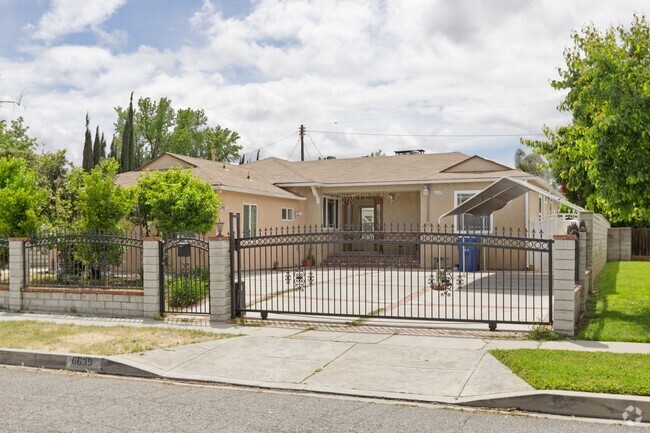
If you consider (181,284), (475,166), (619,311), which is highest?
(475,166)

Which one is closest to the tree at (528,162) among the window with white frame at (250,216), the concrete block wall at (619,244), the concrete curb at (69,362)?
the concrete block wall at (619,244)

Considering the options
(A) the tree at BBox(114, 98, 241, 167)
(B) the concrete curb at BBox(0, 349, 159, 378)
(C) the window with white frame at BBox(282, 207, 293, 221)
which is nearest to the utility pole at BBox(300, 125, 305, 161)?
(A) the tree at BBox(114, 98, 241, 167)

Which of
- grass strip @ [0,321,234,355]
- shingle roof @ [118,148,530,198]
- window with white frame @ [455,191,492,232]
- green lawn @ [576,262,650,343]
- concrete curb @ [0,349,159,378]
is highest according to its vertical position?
shingle roof @ [118,148,530,198]

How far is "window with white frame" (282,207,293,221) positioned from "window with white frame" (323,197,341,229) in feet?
5.89

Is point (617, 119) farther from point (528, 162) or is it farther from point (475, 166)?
point (528, 162)

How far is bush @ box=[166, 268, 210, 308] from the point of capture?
1217cm

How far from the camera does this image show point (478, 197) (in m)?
17.3

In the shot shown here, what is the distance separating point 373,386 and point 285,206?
19023 mm

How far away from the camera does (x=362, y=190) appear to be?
25797 mm

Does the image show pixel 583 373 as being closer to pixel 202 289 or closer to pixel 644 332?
pixel 644 332

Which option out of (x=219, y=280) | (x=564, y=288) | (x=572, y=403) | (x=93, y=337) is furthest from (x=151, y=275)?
(x=572, y=403)

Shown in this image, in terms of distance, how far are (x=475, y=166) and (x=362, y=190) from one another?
4.96m

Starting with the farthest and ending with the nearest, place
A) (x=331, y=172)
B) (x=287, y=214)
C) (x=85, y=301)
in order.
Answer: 1. (x=331, y=172)
2. (x=287, y=214)
3. (x=85, y=301)

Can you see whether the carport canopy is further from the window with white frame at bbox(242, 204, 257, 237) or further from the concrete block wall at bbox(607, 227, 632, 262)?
the concrete block wall at bbox(607, 227, 632, 262)
